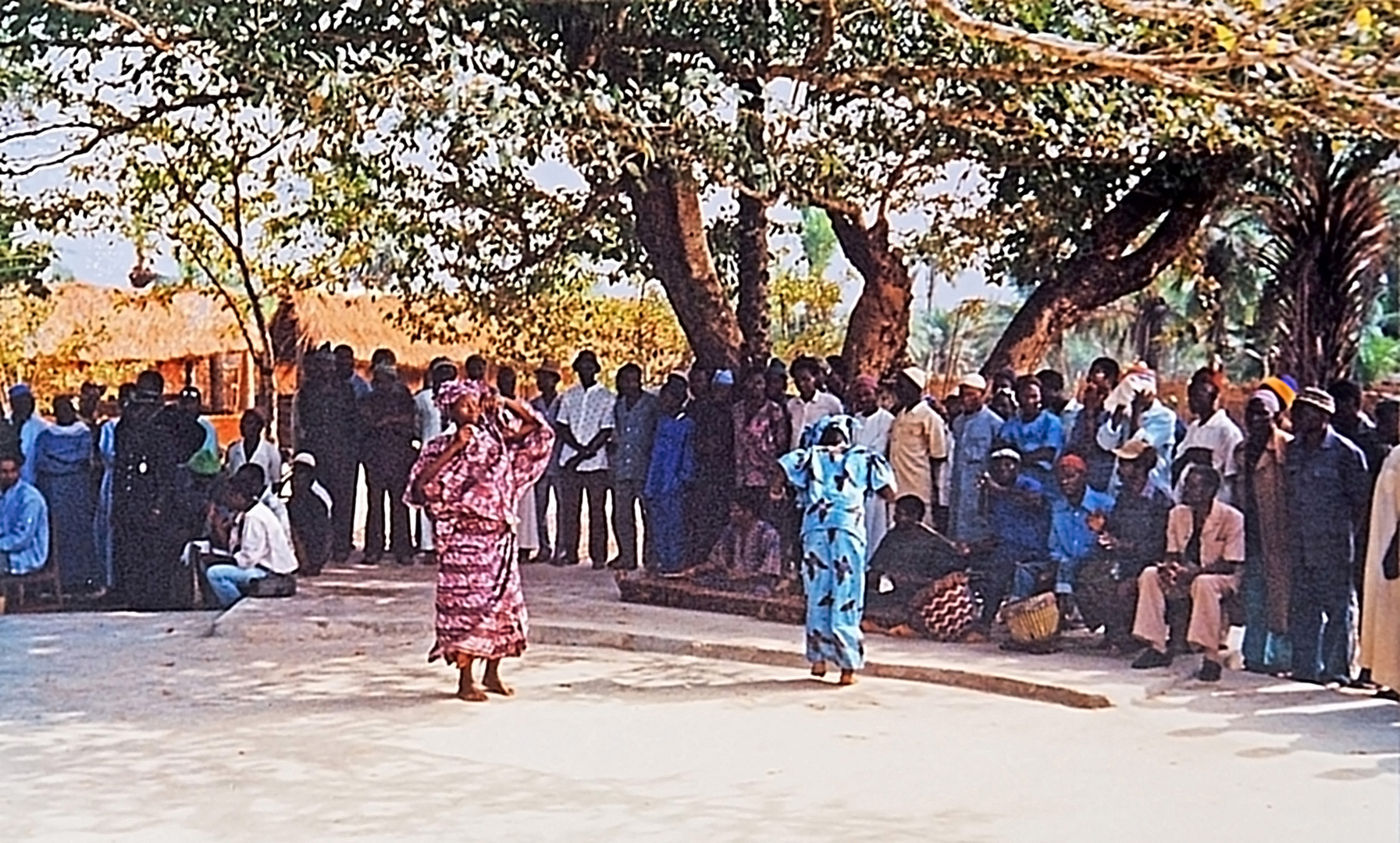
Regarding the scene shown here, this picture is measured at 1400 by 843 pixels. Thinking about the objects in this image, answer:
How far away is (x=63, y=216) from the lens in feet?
24.2

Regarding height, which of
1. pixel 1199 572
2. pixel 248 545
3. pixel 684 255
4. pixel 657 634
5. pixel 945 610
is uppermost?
pixel 684 255

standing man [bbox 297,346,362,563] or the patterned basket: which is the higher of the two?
standing man [bbox 297,346,362,563]

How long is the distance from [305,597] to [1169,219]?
391cm

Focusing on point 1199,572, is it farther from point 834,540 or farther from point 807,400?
point 807,400

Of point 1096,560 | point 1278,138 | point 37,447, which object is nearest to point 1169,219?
point 1278,138

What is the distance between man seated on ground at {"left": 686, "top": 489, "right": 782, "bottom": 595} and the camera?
7594mm

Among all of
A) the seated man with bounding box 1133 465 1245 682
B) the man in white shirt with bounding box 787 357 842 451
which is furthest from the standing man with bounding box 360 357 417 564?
the seated man with bounding box 1133 465 1245 682

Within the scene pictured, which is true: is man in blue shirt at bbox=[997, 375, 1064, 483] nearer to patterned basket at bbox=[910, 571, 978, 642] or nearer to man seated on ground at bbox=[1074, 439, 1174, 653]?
man seated on ground at bbox=[1074, 439, 1174, 653]

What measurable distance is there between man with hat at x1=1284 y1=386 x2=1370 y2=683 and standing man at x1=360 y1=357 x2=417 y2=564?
3587 mm

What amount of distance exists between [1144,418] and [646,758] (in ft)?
7.63

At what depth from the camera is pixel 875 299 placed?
7156mm

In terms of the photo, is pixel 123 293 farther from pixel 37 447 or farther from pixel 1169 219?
pixel 1169 219

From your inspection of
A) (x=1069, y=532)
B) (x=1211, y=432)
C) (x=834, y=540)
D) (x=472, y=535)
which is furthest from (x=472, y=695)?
(x=1211, y=432)

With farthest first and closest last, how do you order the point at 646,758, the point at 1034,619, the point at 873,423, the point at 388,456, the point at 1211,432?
the point at 388,456 → the point at 873,423 → the point at 1034,619 → the point at 1211,432 → the point at 646,758
